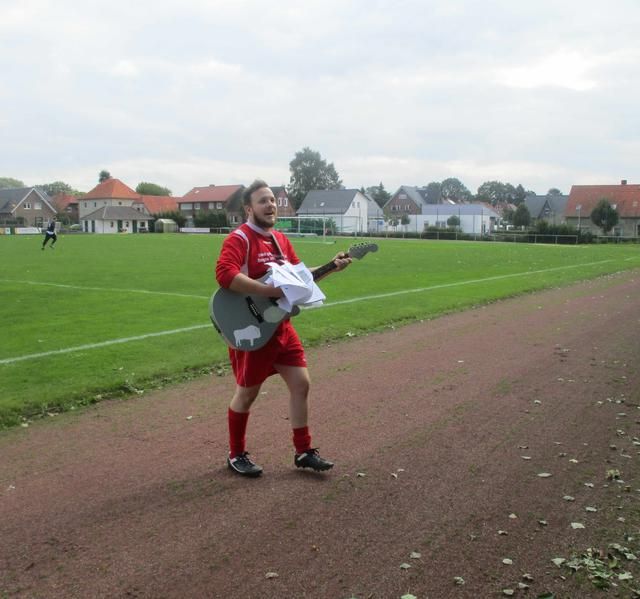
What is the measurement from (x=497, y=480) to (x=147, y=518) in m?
2.50

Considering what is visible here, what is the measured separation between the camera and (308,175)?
139 metres

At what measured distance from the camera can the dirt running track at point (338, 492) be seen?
3.44 meters

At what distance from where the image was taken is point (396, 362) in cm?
873

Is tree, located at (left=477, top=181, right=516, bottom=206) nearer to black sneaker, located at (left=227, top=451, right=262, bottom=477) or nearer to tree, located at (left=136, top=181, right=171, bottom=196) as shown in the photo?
tree, located at (left=136, top=181, right=171, bottom=196)

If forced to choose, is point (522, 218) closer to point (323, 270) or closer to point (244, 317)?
point (323, 270)

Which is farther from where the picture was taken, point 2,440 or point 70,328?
point 70,328

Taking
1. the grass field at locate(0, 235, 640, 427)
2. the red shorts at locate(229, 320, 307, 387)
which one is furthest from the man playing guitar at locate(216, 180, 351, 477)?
the grass field at locate(0, 235, 640, 427)

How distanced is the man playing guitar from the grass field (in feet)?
8.87

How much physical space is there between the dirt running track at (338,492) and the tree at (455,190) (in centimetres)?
18438

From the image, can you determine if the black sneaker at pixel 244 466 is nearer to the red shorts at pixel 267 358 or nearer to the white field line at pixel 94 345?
the red shorts at pixel 267 358

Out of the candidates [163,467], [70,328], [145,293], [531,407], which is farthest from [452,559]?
[145,293]

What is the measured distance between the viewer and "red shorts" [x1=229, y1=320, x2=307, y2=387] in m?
4.73

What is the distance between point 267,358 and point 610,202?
294ft

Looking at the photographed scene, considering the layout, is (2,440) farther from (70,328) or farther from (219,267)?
(70,328)
